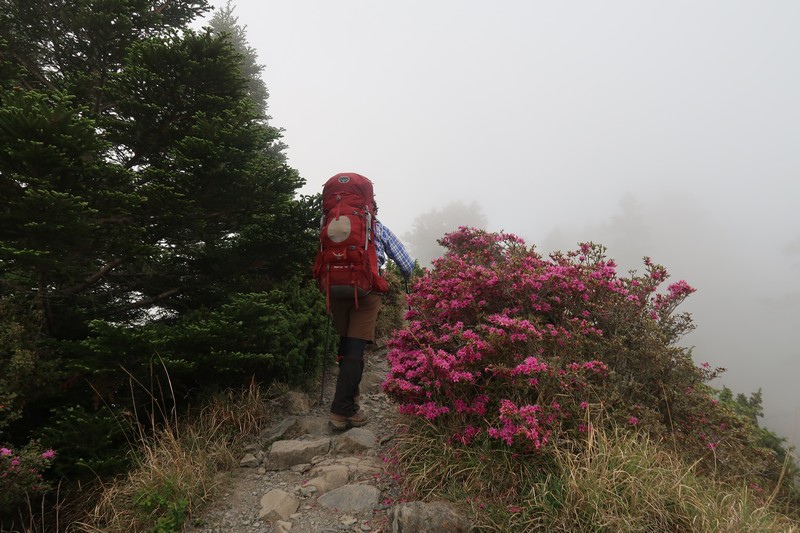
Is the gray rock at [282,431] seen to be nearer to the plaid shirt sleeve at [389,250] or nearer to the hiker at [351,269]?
the hiker at [351,269]

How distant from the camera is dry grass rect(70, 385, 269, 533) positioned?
2826 millimetres

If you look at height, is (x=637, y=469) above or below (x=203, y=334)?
below

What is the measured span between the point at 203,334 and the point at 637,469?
3.83 meters

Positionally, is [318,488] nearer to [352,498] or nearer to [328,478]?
[328,478]

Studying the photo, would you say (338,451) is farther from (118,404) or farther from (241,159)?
(241,159)

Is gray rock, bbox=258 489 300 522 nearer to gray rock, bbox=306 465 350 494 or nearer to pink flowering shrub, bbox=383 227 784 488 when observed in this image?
gray rock, bbox=306 465 350 494

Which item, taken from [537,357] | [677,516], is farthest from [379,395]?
[677,516]

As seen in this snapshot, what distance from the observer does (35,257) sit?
3.00m

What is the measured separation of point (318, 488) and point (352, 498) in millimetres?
383

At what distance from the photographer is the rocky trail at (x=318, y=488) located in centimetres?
268

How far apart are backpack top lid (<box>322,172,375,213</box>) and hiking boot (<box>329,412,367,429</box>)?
2.29 m

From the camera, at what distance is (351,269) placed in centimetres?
376

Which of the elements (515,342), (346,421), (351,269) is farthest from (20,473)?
(515,342)

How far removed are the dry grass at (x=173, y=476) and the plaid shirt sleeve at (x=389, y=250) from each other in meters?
2.40
